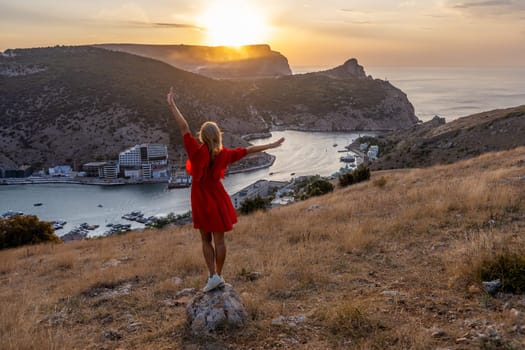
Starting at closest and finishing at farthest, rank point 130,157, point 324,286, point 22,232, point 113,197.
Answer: point 324,286 → point 22,232 → point 113,197 → point 130,157

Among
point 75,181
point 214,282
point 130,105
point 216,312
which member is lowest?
point 75,181

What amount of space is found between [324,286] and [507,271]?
1729 mm

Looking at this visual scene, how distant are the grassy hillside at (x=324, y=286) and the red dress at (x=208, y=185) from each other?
88 cm

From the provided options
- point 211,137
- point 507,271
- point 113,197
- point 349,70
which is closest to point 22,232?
point 211,137

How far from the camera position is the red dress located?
3773mm

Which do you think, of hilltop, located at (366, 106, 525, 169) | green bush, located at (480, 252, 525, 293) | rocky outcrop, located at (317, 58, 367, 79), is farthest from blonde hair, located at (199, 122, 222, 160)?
rocky outcrop, located at (317, 58, 367, 79)

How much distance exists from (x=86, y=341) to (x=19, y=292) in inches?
123

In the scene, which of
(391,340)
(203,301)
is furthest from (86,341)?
(391,340)

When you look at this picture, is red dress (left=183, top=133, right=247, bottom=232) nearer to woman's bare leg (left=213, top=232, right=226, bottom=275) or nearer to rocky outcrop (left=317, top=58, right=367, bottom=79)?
woman's bare leg (left=213, top=232, right=226, bottom=275)

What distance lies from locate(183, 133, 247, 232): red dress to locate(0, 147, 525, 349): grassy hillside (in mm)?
876

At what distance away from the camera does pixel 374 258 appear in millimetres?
5539

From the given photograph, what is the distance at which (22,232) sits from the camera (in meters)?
15.2

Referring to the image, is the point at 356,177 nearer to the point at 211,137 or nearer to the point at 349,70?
the point at 211,137

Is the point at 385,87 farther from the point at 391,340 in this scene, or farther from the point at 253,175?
the point at 391,340
